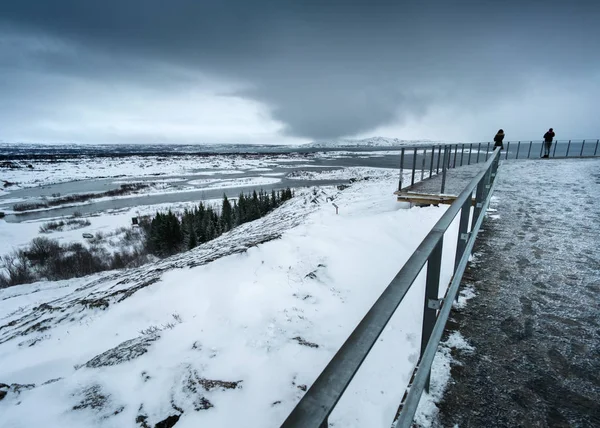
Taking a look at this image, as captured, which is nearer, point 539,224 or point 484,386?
point 484,386

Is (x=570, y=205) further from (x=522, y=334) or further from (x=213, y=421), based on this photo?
(x=213, y=421)

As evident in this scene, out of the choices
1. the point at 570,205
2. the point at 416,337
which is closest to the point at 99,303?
the point at 416,337

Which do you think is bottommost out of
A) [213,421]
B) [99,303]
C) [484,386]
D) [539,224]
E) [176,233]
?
[176,233]

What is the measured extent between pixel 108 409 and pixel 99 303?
11.6 feet

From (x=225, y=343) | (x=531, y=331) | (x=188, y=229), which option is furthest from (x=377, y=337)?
(x=188, y=229)

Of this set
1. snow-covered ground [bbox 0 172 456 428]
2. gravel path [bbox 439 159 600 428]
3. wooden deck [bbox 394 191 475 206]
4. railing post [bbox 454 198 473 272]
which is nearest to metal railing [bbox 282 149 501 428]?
railing post [bbox 454 198 473 272]

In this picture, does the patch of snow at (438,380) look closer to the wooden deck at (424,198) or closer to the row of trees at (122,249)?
the wooden deck at (424,198)

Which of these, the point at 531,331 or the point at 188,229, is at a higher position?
the point at 531,331

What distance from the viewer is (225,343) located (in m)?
3.99

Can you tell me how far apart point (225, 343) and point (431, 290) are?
10.4 ft

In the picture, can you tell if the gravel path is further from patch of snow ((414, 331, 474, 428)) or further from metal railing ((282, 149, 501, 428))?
metal railing ((282, 149, 501, 428))

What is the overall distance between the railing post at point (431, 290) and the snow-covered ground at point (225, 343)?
54.6 inches

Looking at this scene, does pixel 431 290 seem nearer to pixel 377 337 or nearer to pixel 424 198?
pixel 377 337

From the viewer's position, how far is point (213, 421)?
2938 millimetres
